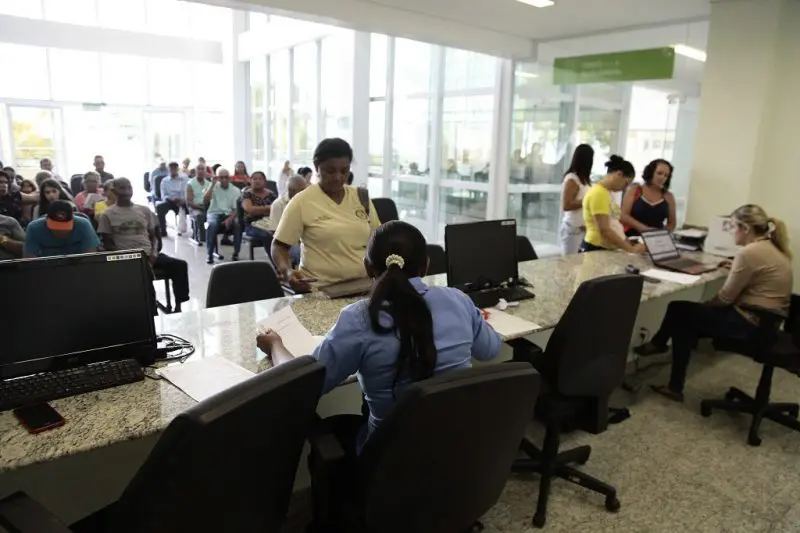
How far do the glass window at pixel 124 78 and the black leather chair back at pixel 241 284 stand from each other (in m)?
11.9

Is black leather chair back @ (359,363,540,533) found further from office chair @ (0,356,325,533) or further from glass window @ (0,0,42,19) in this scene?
glass window @ (0,0,42,19)

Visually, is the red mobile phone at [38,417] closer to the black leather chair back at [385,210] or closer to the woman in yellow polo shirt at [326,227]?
the woman in yellow polo shirt at [326,227]

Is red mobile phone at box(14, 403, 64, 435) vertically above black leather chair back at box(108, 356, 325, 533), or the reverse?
black leather chair back at box(108, 356, 325, 533)

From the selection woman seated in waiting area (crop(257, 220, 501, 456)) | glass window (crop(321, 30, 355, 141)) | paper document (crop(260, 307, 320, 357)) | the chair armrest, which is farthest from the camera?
glass window (crop(321, 30, 355, 141))

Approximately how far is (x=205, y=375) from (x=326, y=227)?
1059mm

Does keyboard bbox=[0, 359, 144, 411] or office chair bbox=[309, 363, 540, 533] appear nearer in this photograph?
office chair bbox=[309, 363, 540, 533]

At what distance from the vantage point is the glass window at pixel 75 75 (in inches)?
471

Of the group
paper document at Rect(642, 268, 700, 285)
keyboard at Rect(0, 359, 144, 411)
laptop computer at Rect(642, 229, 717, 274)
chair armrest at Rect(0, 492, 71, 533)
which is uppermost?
laptop computer at Rect(642, 229, 717, 274)

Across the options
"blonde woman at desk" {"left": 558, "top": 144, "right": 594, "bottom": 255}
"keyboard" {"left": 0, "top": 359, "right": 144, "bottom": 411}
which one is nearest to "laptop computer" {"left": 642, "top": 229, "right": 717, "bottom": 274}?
"blonde woman at desk" {"left": 558, "top": 144, "right": 594, "bottom": 255}

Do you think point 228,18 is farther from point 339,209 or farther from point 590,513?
point 590,513

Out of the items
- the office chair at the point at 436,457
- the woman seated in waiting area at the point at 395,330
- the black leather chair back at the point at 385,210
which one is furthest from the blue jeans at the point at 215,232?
the office chair at the point at 436,457

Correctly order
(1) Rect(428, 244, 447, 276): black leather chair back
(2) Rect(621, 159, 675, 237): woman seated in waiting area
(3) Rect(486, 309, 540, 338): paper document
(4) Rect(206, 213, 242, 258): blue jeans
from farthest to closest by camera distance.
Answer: (4) Rect(206, 213, 242, 258): blue jeans → (2) Rect(621, 159, 675, 237): woman seated in waiting area → (1) Rect(428, 244, 447, 276): black leather chair back → (3) Rect(486, 309, 540, 338): paper document

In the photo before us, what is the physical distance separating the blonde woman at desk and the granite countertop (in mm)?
1159

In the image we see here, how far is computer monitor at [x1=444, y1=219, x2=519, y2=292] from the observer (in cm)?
260
